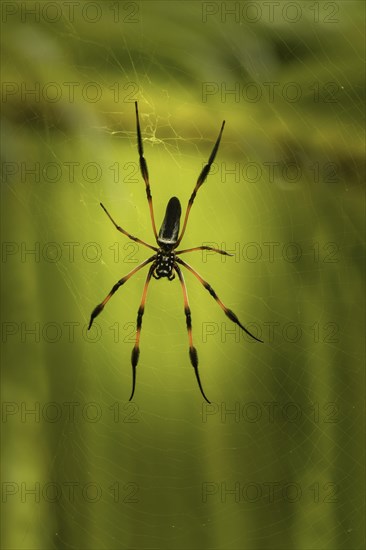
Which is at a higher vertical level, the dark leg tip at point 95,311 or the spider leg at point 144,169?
the spider leg at point 144,169

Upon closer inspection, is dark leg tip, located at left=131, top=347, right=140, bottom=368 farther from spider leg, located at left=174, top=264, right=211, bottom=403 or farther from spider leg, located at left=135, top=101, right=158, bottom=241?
spider leg, located at left=135, top=101, right=158, bottom=241

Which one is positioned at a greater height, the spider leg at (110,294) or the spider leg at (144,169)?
the spider leg at (144,169)

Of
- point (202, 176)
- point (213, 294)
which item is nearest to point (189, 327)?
point (213, 294)

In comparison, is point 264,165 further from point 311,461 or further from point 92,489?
point 92,489

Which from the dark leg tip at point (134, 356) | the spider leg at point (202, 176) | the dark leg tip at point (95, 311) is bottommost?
the dark leg tip at point (134, 356)

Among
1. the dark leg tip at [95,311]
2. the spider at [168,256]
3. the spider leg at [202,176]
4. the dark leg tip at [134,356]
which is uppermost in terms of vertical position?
the spider leg at [202,176]

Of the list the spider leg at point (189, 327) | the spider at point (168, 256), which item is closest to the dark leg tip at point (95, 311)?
the spider at point (168, 256)

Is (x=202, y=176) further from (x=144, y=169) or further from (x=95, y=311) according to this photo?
(x=95, y=311)

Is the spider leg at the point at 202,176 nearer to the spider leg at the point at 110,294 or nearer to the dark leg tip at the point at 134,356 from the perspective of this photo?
the spider leg at the point at 110,294

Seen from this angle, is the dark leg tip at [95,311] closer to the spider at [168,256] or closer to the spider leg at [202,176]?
the spider at [168,256]
